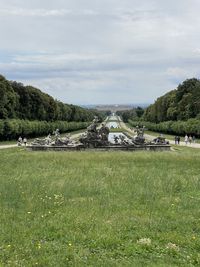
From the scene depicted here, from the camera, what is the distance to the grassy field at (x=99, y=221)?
8352mm

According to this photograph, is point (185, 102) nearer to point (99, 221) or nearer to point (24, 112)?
point (24, 112)

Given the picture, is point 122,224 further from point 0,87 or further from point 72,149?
point 0,87

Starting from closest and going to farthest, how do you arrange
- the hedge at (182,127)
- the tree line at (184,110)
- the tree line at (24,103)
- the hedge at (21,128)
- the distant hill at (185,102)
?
the hedge at (21,128) → the tree line at (24,103) → the hedge at (182,127) → the tree line at (184,110) → the distant hill at (185,102)

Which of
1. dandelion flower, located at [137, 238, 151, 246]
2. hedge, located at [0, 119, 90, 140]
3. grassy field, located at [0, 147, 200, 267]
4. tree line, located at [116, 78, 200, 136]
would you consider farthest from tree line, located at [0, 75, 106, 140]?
dandelion flower, located at [137, 238, 151, 246]

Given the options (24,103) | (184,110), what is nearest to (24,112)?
(24,103)

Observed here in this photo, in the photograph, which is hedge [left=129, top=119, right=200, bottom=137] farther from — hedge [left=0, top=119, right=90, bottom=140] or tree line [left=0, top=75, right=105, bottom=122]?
tree line [left=0, top=75, right=105, bottom=122]

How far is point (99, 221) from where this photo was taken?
35.6 feet

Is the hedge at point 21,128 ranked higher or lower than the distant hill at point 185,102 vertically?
lower

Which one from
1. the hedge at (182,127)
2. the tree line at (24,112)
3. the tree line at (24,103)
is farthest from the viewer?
the hedge at (182,127)

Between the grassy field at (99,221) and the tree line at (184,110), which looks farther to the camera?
the tree line at (184,110)

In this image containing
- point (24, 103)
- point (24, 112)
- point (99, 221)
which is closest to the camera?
point (99, 221)

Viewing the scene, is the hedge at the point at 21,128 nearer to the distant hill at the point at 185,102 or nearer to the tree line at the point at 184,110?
the tree line at the point at 184,110

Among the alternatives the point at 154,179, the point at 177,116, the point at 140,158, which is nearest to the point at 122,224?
the point at 154,179

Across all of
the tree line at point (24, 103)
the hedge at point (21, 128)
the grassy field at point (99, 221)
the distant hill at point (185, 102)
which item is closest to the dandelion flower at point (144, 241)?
the grassy field at point (99, 221)
